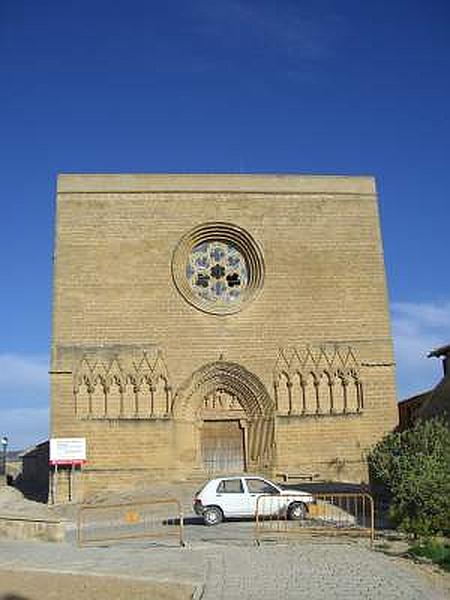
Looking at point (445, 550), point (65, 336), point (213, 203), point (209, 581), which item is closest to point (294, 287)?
point (213, 203)

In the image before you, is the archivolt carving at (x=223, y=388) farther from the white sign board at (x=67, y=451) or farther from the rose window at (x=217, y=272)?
the white sign board at (x=67, y=451)

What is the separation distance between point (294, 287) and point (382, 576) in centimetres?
1589

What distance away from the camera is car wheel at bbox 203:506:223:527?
50.7 feet

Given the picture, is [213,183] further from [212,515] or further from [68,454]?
[212,515]

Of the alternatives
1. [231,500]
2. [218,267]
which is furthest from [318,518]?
[218,267]

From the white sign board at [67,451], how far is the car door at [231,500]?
26.2ft

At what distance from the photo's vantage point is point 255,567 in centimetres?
973

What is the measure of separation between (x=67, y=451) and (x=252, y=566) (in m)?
13.6

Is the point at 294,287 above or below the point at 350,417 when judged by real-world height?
above

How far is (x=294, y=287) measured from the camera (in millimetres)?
24406

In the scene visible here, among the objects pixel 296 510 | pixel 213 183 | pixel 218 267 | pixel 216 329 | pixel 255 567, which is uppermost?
pixel 213 183

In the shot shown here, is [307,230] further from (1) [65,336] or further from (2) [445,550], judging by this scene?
(2) [445,550]

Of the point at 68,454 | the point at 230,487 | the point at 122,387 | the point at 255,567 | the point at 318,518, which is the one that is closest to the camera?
the point at 255,567

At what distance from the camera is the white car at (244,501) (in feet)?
49.7
